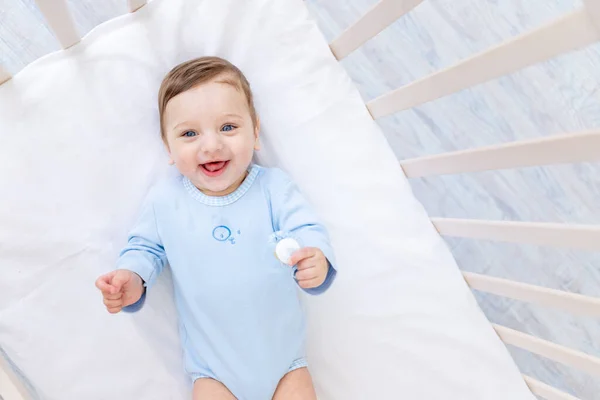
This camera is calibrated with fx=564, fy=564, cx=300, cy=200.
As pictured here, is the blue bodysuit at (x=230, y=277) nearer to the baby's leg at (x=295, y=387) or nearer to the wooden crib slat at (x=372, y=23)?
the baby's leg at (x=295, y=387)

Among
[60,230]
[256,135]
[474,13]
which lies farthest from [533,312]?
[60,230]

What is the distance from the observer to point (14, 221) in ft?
2.96

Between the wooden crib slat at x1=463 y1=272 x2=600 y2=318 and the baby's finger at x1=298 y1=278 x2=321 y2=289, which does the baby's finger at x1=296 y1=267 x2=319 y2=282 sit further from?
the wooden crib slat at x1=463 y1=272 x2=600 y2=318

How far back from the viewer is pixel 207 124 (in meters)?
0.87

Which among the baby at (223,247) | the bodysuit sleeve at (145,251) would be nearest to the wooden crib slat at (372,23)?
the baby at (223,247)

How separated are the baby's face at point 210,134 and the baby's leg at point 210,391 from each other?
31 centimetres

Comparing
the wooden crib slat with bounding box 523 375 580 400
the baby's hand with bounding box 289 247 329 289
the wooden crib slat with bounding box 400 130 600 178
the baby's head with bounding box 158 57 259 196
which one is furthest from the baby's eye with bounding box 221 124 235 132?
the wooden crib slat with bounding box 523 375 580 400

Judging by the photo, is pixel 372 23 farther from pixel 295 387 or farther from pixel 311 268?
pixel 295 387

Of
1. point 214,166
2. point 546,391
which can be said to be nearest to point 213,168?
point 214,166

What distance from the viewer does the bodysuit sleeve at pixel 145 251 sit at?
86 cm

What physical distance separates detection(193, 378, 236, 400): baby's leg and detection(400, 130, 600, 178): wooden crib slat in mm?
504

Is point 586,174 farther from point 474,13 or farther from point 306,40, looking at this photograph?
point 306,40

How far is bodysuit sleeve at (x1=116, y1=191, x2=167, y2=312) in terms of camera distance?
856 millimetres

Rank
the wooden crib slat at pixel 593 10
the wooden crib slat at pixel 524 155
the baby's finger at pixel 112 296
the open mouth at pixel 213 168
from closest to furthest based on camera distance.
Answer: the wooden crib slat at pixel 593 10 < the wooden crib slat at pixel 524 155 < the baby's finger at pixel 112 296 < the open mouth at pixel 213 168
